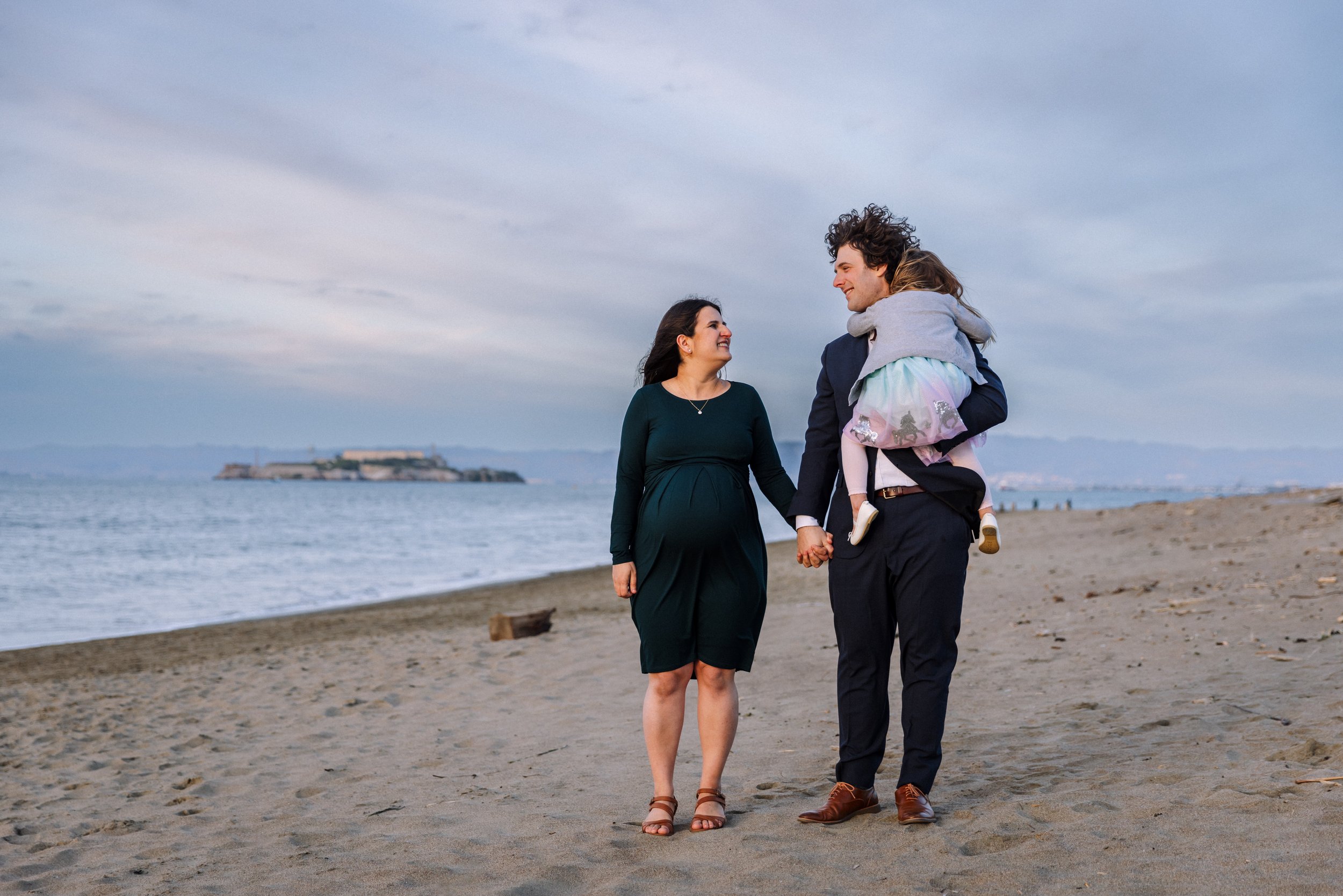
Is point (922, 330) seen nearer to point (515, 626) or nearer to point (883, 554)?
point (883, 554)

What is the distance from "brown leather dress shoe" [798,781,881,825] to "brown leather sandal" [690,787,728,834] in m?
0.30

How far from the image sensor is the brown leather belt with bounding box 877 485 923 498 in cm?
A: 315

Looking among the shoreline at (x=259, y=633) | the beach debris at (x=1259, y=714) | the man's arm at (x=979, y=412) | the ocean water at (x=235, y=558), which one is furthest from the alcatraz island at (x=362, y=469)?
the man's arm at (x=979, y=412)

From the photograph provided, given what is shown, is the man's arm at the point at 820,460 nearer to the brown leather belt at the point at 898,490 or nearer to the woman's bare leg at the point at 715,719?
the brown leather belt at the point at 898,490

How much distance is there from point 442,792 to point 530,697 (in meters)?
2.52

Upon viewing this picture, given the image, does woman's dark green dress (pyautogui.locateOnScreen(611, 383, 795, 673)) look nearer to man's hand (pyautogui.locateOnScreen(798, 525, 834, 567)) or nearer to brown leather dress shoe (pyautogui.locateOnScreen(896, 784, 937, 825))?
man's hand (pyautogui.locateOnScreen(798, 525, 834, 567))

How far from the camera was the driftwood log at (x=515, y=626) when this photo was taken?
9.74 m

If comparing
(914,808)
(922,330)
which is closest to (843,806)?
(914,808)

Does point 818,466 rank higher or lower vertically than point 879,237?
lower

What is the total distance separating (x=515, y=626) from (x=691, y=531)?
22.2ft

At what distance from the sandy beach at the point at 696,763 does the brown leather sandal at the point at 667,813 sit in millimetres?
80

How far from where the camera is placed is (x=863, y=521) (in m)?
3.12

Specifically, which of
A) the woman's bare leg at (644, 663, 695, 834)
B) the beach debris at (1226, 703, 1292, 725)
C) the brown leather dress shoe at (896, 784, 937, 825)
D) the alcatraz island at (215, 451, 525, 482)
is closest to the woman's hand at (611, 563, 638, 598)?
the woman's bare leg at (644, 663, 695, 834)

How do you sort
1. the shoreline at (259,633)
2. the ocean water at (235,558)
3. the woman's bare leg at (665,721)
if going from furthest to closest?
the ocean water at (235,558), the shoreline at (259,633), the woman's bare leg at (665,721)
